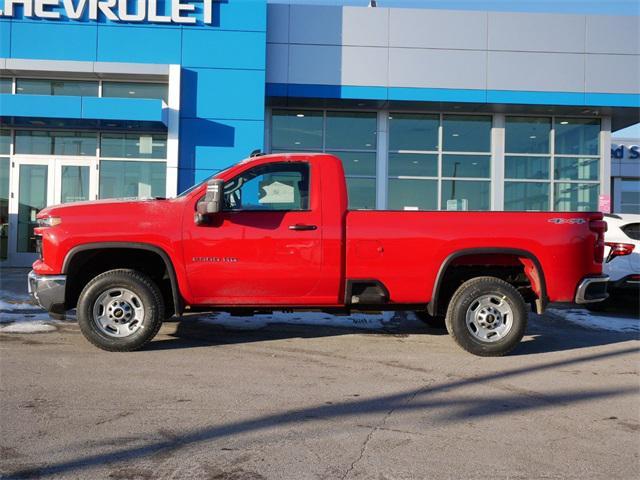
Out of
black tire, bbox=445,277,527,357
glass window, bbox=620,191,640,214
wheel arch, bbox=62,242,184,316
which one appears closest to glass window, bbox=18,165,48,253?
wheel arch, bbox=62,242,184,316

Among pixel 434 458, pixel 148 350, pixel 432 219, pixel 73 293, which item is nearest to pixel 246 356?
pixel 148 350

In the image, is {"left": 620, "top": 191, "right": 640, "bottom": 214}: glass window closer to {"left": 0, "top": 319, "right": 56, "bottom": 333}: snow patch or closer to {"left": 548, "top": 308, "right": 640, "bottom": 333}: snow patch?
{"left": 548, "top": 308, "right": 640, "bottom": 333}: snow patch

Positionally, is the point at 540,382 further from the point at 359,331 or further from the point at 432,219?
the point at 359,331

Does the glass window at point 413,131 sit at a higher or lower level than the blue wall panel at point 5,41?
lower

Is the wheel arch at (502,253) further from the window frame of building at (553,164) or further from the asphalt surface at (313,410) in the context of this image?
the window frame of building at (553,164)

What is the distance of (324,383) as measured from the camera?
4930 mm

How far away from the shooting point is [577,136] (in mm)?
16609

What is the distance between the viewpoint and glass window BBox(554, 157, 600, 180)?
647 inches

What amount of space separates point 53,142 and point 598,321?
1368cm

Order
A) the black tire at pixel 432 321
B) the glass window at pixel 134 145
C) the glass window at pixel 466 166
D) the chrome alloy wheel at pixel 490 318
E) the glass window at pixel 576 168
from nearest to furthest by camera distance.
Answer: the chrome alloy wheel at pixel 490 318
the black tire at pixel 432 321
the glass window at pixel 134 145
the glass window at pixel 466 166
the glass window at pixel 576 168

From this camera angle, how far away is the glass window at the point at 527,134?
1639 centimetres

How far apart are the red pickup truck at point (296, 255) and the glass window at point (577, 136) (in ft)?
38.3

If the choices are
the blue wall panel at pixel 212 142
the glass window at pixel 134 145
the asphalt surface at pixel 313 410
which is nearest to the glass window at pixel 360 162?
the blue wall panel at pixel 212 142

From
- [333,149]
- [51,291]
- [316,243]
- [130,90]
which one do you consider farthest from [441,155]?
[51,291]
